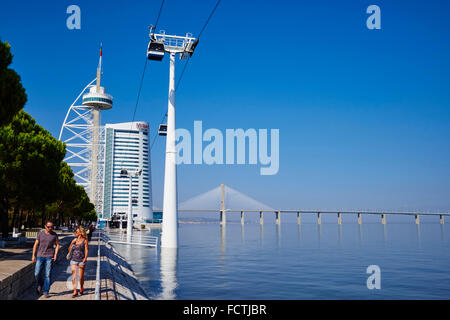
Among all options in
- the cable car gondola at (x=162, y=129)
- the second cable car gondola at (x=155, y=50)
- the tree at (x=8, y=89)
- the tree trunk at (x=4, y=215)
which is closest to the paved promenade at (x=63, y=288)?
the tree at (x=8, y=89)

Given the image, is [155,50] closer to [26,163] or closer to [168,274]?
[26,163]

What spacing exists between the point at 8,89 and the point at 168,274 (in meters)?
13.9

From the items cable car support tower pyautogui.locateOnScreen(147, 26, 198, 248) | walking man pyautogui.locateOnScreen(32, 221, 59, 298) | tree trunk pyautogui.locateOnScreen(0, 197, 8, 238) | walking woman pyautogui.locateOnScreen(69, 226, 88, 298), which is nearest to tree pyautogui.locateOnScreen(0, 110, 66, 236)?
tree trunk pyautogui.locateOnScreen(0, 197, 8, 238)

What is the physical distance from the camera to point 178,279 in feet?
75.1

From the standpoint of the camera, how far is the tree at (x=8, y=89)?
54.6ft

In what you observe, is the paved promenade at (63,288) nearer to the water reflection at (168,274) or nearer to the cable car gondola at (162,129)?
the water reflection at (168,274)

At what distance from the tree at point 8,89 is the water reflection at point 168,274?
10.4 meters

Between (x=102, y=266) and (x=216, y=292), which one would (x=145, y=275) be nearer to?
(x=102, y=266)

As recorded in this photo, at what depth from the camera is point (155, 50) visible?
34031 millimetres

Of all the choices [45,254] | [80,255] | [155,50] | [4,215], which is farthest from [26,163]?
[80,255]

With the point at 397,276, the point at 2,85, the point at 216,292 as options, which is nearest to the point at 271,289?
the point at 216,292

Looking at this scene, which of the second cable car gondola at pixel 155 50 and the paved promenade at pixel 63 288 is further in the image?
the second cable car gondola at pixel 155 50

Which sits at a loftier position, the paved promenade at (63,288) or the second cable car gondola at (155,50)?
the second cable car gondola at (155,50)
